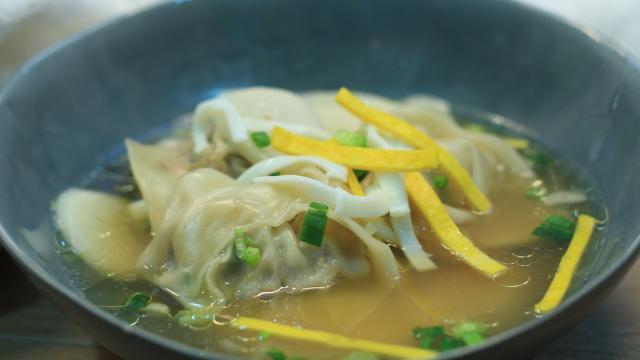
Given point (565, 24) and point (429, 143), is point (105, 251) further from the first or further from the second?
point (565, 24)

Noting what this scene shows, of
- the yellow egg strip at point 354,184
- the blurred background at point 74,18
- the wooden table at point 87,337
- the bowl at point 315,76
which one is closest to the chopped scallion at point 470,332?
the wooden table at point 87,337

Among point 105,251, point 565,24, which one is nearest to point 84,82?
point 105,251

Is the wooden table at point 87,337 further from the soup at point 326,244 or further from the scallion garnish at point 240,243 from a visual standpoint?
the scallion garnish at point 240,243

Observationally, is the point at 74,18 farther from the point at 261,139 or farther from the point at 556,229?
the point at 556,229

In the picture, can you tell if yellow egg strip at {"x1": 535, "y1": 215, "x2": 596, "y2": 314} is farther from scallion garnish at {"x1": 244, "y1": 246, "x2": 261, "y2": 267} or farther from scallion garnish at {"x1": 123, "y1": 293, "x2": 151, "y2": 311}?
scallion garnish at {"x1": 123, "y1": 293, "x2": 151, "y2": 311}

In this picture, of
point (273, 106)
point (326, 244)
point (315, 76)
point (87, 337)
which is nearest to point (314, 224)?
point (326, 244)

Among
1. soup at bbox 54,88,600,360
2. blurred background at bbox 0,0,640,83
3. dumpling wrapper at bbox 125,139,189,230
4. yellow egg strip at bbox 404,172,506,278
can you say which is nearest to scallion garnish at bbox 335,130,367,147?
soup at bbox 54,88,600,360
